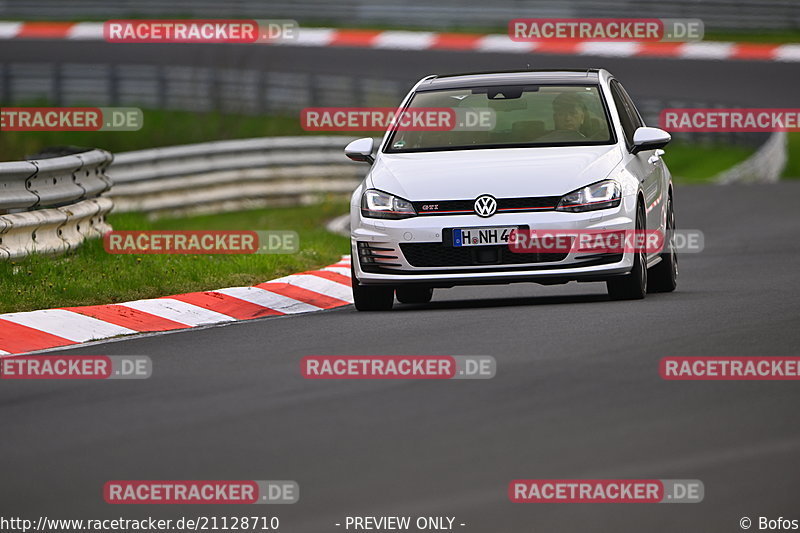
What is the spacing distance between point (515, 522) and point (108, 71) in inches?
1247

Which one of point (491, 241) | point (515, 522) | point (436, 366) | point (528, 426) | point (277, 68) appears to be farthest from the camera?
point (277, 68)

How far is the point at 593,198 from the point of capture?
38.0 ft

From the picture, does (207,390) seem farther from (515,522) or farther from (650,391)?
(515,522)

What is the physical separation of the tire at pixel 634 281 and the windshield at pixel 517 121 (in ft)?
2.54

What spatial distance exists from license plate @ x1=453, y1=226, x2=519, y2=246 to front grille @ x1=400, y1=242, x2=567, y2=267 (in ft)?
0.10

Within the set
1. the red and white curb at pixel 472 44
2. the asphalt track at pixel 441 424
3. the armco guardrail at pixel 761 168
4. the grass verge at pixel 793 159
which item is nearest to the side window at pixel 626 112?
the asphalt track at pixel 441 424

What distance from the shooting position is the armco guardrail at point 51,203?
42.5 ft

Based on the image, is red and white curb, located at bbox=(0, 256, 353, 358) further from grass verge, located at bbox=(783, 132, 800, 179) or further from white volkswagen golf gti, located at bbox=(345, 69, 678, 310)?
grass verge, located at bbox=(783, 132, 800, 179)

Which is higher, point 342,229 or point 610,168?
point 610,168

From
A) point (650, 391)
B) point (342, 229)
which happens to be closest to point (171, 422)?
point (650, 391)

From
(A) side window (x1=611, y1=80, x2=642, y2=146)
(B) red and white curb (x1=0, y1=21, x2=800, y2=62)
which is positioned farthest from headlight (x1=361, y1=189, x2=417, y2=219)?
(B) red and white curb (x1=0, y1=21, x2=800, y2=62)

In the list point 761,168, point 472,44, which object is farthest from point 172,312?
point 472,44

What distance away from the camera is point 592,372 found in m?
8.34

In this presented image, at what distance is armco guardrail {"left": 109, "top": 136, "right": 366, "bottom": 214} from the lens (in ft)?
76.7
